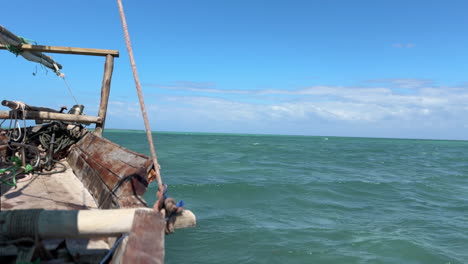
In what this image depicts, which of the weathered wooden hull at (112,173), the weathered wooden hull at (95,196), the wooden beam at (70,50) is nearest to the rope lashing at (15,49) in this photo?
the wooden beam at (70,50)

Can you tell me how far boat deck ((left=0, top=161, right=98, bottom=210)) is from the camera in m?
3.34

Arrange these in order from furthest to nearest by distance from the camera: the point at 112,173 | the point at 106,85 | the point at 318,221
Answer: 1. the point at 318,221
2. the point at 106,85
3. the point at 112,173

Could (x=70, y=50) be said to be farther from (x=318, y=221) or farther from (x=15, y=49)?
(x=318, y=221)

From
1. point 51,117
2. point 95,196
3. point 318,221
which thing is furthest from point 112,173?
point 318,221

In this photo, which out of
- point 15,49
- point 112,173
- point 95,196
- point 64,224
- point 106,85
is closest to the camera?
point 64,224

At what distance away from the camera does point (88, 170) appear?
4273 mm

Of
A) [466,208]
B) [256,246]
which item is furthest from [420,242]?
[466,208]

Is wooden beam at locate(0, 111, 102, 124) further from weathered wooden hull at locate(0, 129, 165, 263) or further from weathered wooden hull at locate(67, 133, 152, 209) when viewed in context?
weathered wooden hull at locate(67, 133, 152, 209)

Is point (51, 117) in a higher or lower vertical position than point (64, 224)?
higher

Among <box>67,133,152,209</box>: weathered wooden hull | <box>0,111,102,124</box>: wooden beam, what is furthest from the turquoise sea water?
<box>0,111,102,124</box>: wooden beam

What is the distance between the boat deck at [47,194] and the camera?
11.0 ft

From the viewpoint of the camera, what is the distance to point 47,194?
3.79 metres

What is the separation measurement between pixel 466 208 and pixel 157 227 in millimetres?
12539

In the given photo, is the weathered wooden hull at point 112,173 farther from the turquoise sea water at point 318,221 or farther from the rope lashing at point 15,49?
the turquoise sea water at point 318,221
